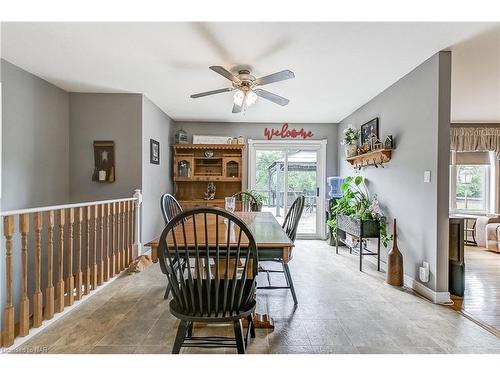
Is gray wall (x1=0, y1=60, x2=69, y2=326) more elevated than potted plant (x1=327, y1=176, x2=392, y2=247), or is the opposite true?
gray wall (x1=0, y1=60, x2=69, y2=326)

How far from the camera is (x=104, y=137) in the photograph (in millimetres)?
3871

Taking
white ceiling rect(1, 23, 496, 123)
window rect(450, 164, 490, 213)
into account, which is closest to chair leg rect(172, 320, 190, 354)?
white ceiling rect(1, 23, 496, 123)

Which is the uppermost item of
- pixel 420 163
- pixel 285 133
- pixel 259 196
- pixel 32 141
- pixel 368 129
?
pixel 285 133

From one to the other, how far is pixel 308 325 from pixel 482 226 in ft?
15.4

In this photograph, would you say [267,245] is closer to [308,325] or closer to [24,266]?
[308,325]

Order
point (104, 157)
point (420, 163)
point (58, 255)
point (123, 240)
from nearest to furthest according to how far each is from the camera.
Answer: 1. point (58, 255)
2. point (420, 163)
3. point (123, 240)
4. point (104, 157)

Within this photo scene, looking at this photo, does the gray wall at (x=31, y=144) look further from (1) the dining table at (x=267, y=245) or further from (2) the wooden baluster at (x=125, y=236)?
(1) the dining table at (x=267, y=245)

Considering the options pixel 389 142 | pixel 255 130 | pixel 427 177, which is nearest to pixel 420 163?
pixel 427 177

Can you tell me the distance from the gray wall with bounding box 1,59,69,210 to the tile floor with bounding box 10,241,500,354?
149 cm

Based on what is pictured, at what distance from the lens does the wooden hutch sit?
5.31m

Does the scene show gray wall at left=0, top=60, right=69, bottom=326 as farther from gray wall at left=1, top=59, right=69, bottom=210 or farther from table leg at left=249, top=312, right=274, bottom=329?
table leg at left=249, top=312, right=274, bottom=329

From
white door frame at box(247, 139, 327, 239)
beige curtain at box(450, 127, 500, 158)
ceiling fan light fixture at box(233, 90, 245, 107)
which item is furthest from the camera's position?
white door frame at box(247, 139, 327, 239)

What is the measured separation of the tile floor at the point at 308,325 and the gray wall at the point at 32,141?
1494mm
